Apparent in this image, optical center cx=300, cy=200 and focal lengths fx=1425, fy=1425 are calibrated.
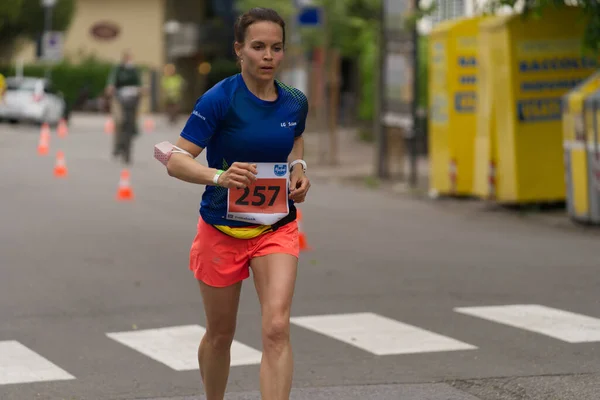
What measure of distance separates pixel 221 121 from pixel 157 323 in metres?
3.78

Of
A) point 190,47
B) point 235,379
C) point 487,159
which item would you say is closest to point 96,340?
point 235,379

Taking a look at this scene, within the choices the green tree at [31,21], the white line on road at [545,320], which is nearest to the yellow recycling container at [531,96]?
the white line on road at [545,320]

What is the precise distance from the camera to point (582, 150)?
15086mm

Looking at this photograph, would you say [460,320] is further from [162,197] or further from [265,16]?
[162,197]

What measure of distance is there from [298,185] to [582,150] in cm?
985

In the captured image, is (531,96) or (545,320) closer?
(545,320)

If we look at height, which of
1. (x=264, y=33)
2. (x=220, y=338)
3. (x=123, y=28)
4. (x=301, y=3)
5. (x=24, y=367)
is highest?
(x=123, y=28)

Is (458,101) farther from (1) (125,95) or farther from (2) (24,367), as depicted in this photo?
(2) (24,367)

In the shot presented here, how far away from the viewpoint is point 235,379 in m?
7.29

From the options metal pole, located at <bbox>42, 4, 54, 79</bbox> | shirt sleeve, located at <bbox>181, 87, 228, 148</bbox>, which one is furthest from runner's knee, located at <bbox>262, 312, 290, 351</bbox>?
metal pole, located at <bbox>42, 4, 54, 79</bbox>

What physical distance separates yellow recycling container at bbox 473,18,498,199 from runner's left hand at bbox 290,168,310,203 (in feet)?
38.9

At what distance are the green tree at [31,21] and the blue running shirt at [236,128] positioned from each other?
55.5 metres

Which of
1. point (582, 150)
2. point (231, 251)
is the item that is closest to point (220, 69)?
point (582, 150)

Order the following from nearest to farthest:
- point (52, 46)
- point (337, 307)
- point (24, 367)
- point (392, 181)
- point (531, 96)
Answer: point (24, 367) < point (337, 307) < point (531, 96) < point (392, 181) < point (52, 46)
